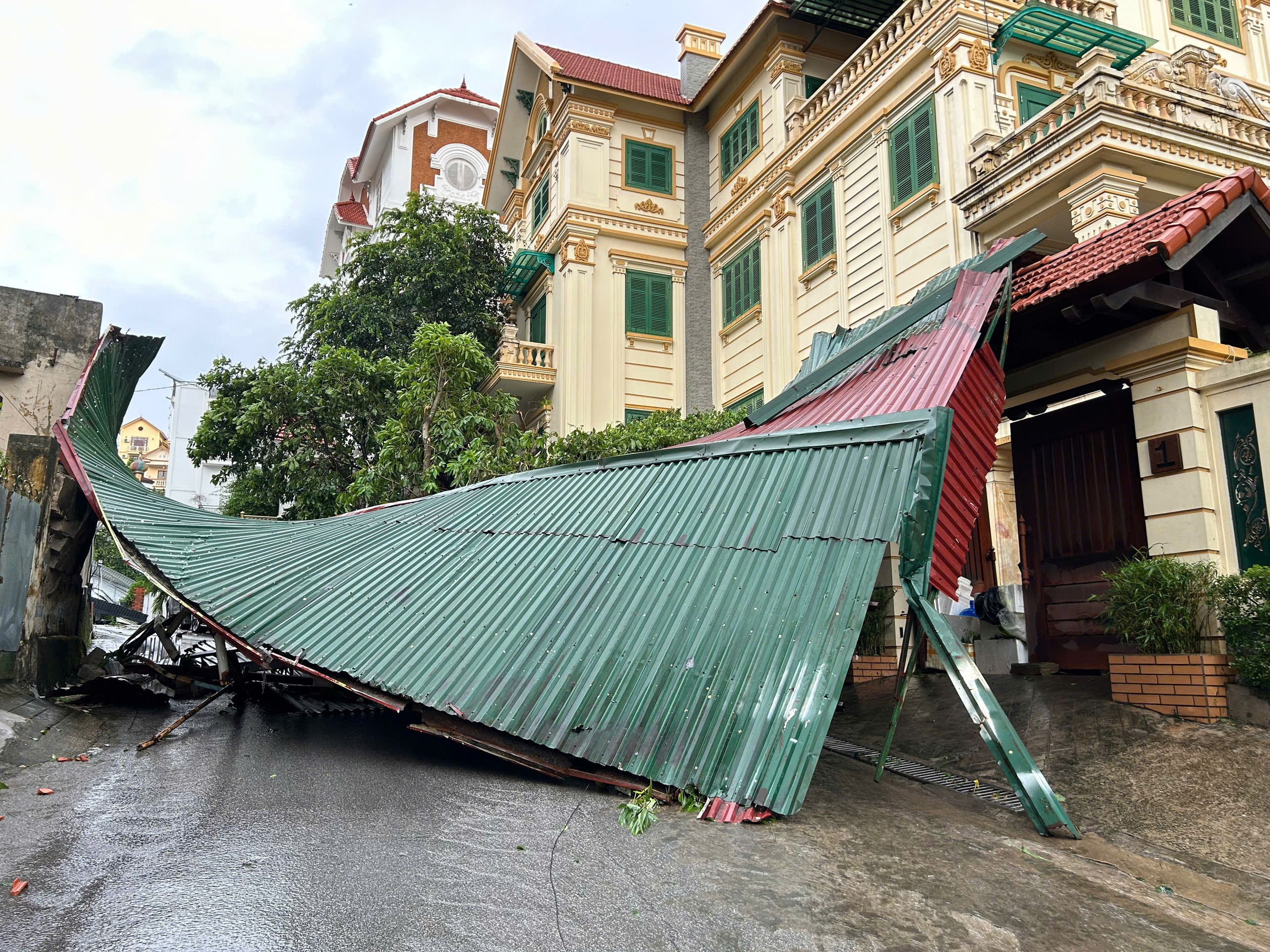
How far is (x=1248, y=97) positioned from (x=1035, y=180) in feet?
13.9

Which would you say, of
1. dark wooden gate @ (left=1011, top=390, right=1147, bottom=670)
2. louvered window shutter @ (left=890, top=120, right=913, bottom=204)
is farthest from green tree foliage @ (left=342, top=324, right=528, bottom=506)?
dark wooden gate @ (left=1011, top=390, right=1147, bottom=670)

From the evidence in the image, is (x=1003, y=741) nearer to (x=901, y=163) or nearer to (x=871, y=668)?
(x=871, y=668)

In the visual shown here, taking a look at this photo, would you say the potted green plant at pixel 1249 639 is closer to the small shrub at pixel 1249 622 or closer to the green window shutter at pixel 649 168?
the small shrub at pixel 1249 622

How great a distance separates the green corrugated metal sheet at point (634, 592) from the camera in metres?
4.50

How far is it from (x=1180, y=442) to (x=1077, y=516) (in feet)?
4.90

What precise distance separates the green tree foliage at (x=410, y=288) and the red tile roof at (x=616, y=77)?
4.17 meters

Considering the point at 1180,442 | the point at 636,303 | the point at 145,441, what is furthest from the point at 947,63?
the point at 145,441

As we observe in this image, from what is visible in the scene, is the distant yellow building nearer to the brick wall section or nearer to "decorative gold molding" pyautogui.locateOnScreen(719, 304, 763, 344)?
the brick wall section

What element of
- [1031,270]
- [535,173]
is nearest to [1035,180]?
[1031,270]

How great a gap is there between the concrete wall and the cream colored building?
324 inches

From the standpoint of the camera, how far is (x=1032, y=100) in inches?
511

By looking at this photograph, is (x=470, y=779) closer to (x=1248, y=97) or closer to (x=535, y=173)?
(x=1248, y=97)

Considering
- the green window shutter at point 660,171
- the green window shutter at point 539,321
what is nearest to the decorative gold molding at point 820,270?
the green window shutter at point 660,171

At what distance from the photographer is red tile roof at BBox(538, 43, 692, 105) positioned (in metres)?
Result: 18.9
